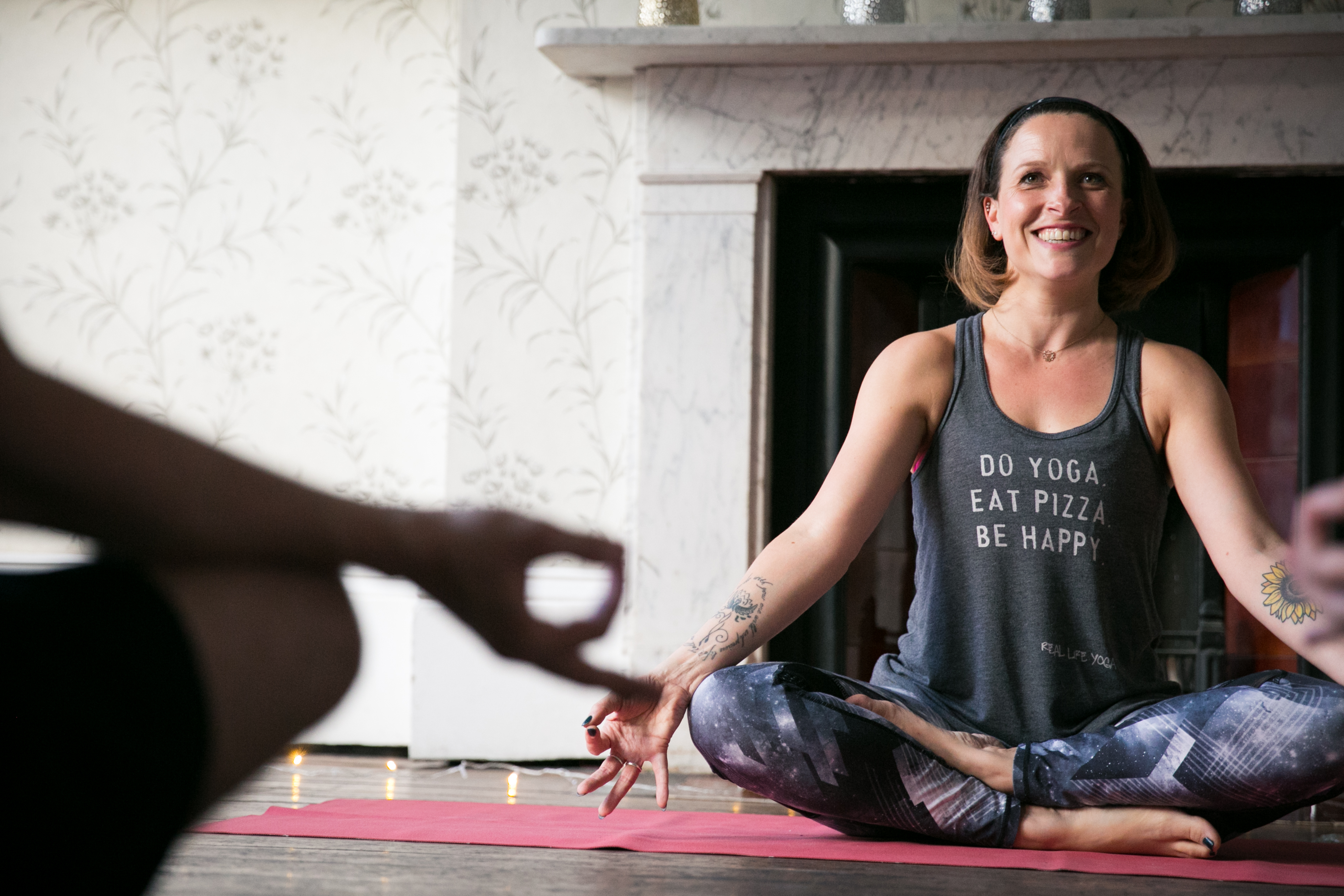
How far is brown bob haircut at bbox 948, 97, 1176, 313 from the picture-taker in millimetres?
1448

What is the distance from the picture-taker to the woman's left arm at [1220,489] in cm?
119

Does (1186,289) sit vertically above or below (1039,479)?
above

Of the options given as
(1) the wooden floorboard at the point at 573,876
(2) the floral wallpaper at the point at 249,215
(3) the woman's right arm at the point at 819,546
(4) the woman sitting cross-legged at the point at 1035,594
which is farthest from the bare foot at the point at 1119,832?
(2) the floral wallpaper at the point at 249,215

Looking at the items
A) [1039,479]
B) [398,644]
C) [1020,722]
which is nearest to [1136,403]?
[1039,479]

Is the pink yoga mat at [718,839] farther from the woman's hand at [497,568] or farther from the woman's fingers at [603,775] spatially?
the woman's hand at [497,568]

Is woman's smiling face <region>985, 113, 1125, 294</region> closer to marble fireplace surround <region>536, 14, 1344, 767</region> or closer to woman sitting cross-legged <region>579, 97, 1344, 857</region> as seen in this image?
woman sitting cross-legged <region>579, 97, 1344, 857</region>

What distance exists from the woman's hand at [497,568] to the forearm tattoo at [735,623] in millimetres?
787

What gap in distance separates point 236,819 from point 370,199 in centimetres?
160

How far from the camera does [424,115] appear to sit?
2.53 m

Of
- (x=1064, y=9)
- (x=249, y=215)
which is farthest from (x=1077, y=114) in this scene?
(x=249, y=215)

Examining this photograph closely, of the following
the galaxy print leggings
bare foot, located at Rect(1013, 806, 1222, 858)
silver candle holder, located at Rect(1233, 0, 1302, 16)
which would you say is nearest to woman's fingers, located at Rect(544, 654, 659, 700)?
the galaxy print leggings

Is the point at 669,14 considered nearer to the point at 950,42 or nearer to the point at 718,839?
the point at 950,42

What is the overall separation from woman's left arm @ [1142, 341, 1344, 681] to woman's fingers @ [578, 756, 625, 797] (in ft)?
2.25

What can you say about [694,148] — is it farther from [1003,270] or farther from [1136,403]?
[1136,403]
